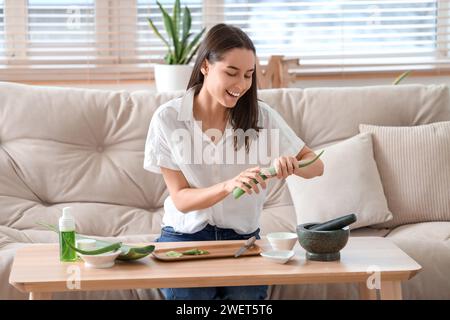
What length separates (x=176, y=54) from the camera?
364 cm

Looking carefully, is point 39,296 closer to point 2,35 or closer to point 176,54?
point 176,54

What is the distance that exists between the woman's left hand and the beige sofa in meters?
0.85

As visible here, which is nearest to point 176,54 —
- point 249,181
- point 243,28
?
point 243,28

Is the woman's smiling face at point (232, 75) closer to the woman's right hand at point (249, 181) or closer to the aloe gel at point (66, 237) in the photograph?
the woman's right hand at point (249, 181)

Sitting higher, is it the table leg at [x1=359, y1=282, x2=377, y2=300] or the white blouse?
the white blouse

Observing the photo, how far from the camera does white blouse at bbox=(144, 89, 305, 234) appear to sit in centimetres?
233

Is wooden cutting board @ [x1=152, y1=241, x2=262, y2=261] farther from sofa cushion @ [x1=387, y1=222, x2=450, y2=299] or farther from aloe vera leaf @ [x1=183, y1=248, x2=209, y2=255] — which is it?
sofa cushion @ [x1=387, y1=222, x2=450, y2=299]

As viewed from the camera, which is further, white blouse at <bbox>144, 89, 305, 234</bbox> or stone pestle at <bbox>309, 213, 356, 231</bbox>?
white blouse at <bbox>144, 89, 305, 234</bbox>

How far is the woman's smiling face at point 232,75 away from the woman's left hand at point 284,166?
0.29 metres

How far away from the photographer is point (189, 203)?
2238 millimetres

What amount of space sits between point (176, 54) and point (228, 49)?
55.1 inches

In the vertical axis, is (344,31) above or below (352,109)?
above

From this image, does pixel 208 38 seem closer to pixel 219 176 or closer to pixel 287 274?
pixel 219 176

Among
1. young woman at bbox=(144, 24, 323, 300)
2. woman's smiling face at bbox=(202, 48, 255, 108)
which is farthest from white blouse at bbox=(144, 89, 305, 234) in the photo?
woman's smiling face at bbox=(202, 48, 255, 108)
